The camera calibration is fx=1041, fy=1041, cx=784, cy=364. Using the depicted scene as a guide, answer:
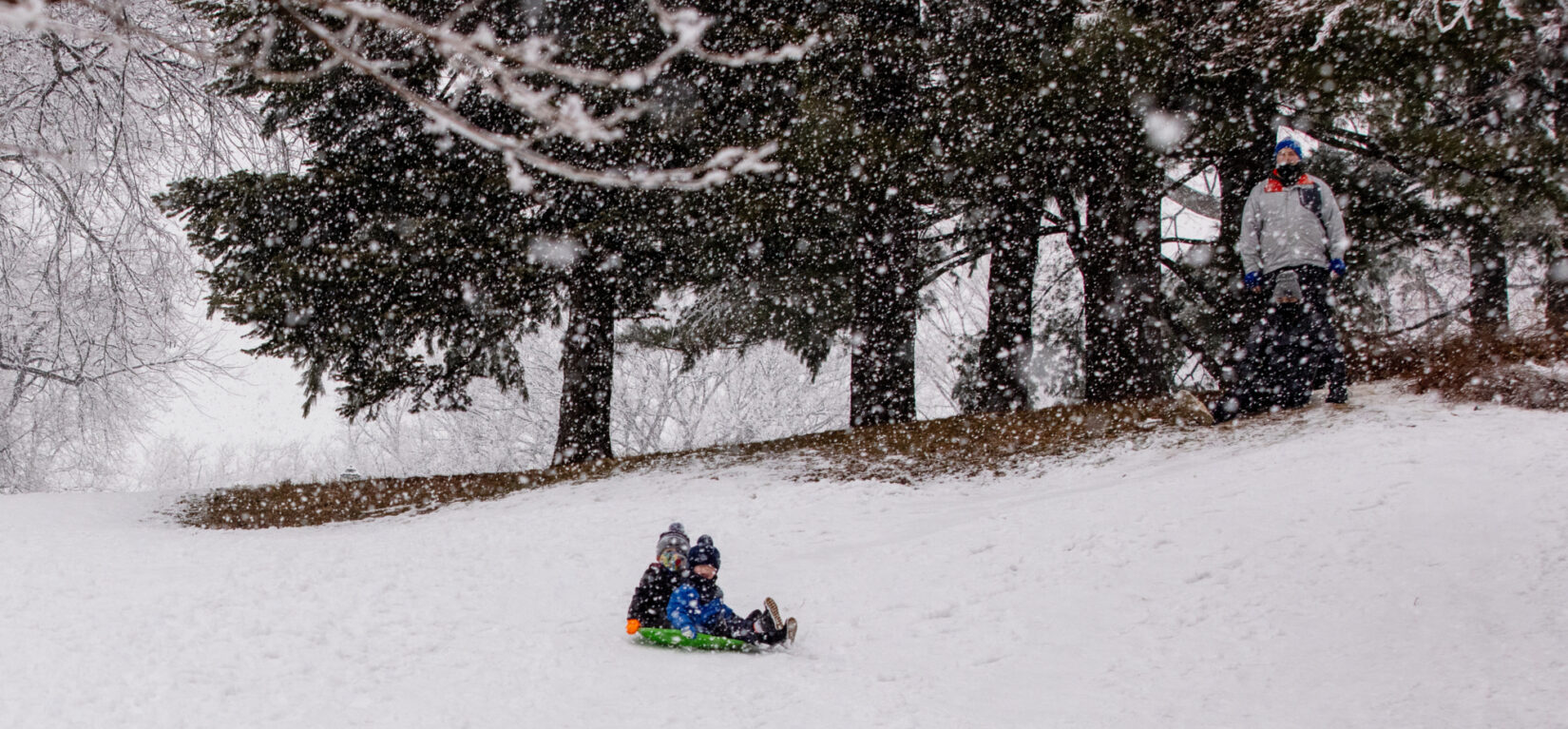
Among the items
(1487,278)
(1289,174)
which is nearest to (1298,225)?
(1289,174)

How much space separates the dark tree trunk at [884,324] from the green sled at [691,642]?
715cm

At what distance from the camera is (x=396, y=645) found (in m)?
5.37

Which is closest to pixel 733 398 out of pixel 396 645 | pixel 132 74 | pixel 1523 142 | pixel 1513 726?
pixel 132 74

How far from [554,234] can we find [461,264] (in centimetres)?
109

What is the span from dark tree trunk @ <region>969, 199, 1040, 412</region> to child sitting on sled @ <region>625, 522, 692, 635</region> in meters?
Result: 7.66

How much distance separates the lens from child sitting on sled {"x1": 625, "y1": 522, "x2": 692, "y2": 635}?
223 inches

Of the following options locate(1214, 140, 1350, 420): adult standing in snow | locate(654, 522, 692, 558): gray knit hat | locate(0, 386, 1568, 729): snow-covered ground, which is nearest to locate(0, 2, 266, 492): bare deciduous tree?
locate(0, 386, 1568, 729): snow-covered ground

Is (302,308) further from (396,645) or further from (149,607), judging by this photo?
(396,645)

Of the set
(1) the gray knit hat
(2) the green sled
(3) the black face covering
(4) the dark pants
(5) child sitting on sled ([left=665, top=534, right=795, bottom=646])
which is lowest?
(2) the green sled

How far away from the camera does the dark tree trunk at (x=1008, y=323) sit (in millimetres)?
12859

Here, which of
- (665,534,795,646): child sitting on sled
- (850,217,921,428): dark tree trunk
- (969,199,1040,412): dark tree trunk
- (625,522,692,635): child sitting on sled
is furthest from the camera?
(969,199,1040,412): dark tree trunk

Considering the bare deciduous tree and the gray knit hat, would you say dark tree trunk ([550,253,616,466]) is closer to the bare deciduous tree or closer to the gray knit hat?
the bare deciduous tree

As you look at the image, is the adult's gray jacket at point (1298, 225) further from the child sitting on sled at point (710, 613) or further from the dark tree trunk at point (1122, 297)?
the child sitting on sled at point (710, 613)

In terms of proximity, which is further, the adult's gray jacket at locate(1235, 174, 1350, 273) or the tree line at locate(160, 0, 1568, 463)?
the tree line at locate(160, 0, 1568, 463)
